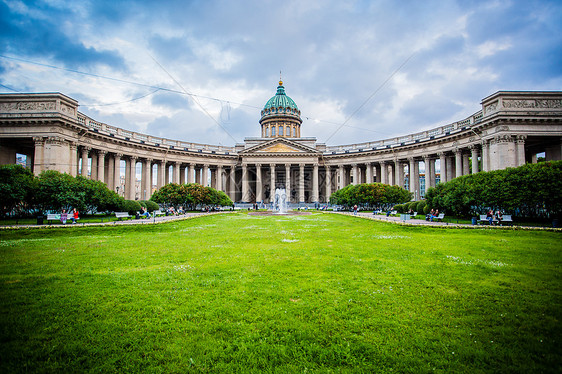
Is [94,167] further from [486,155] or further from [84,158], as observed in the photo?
[486,155]

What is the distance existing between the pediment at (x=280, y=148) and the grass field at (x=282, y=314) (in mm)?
57084

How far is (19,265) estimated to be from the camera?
798 cm

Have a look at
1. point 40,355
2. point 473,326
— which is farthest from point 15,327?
point 473,326

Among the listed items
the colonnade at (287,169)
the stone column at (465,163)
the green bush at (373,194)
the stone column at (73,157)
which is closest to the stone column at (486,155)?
the colonnade at (287,169)

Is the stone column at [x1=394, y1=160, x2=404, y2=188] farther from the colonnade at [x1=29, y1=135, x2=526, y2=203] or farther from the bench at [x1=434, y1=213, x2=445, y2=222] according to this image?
the bench at [x1=434, y1=213, x2=445, y2=222]

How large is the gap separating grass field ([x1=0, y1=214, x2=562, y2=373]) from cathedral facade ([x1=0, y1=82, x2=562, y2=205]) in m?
33.1

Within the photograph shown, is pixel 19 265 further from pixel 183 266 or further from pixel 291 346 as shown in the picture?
pixel 291 346

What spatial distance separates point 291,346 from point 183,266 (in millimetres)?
5174

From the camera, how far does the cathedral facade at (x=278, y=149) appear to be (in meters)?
33.1

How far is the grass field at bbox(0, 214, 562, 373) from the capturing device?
3434mm

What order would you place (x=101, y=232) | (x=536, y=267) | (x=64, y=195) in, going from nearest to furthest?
(x=536, y=267), (x=101, y=232), (x=64, y=195)

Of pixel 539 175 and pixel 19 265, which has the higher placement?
pixel 539 175

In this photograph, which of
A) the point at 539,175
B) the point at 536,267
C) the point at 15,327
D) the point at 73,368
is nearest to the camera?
the point at 73,368

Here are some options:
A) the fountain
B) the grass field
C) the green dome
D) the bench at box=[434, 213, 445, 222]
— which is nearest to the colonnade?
the fountain
